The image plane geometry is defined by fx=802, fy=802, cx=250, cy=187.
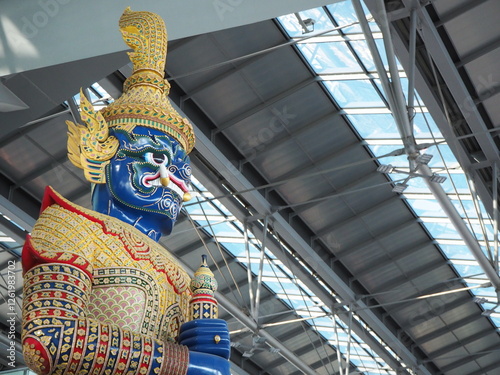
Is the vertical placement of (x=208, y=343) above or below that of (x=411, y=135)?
below

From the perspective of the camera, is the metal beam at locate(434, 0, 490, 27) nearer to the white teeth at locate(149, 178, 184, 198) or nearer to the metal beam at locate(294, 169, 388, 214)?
the metal beam at locate(294, 169, 388, 214)

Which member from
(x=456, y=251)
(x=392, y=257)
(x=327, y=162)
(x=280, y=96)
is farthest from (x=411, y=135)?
(x=456, y=251)

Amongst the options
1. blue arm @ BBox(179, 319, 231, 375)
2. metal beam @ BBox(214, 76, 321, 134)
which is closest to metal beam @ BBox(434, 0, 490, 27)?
metal beam @ BBox(214, 76, 321, 134)

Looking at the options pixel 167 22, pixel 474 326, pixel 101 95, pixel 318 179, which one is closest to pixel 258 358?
pixel 474 326

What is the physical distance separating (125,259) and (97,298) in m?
0.34

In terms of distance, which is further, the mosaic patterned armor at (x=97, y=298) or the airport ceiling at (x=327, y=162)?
the airport ceiling at (x=327, y=162)

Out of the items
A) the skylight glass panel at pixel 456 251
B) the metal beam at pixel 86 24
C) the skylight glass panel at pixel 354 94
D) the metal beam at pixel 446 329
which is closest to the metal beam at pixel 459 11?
the skylight glass panel at pixel 354 94

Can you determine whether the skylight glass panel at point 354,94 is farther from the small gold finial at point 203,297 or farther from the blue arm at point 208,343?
the blue arm at point 208,343

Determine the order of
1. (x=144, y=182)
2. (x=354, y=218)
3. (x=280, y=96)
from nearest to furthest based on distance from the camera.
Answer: (x=144, y=182) → (x=280, y=96) → (x=354, y=218)

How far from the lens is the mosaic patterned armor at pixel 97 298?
4.98 metres

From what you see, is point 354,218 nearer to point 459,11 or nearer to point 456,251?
point 456,251

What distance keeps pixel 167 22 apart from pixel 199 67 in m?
7.67

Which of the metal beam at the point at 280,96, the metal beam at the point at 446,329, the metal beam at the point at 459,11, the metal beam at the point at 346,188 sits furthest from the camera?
the metal beam at the point at 446,329

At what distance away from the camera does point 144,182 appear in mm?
6039
